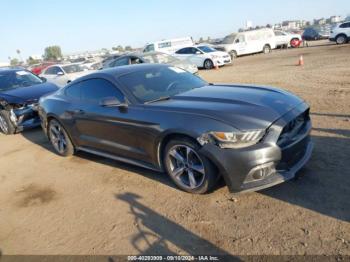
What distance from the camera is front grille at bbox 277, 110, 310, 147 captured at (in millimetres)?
3617


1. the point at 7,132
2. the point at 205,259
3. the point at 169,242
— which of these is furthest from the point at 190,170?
the point at 7,132

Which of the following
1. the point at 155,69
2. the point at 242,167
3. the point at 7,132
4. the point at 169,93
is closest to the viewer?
the point at 242,167

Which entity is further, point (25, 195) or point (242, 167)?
point (25, 195)

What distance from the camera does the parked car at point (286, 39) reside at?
2839 cm

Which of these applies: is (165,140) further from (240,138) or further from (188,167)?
(240,138)

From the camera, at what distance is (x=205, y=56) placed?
19734mm

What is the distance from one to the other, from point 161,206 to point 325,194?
187 cm

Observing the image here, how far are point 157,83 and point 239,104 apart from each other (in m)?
1.45

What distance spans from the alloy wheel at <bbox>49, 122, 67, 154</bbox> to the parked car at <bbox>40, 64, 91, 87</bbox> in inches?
334

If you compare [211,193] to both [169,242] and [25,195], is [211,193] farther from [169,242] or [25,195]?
[25,195]

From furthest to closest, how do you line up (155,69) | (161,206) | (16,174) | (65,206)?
(16,174)
(155,69)
(65,206)
(161,206)

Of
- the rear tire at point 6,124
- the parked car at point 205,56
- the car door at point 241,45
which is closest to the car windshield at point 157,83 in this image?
the rear tire at point 6,124

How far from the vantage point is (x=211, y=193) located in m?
4.00

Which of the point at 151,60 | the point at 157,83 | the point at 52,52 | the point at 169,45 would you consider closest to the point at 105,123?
the point at 157,83
